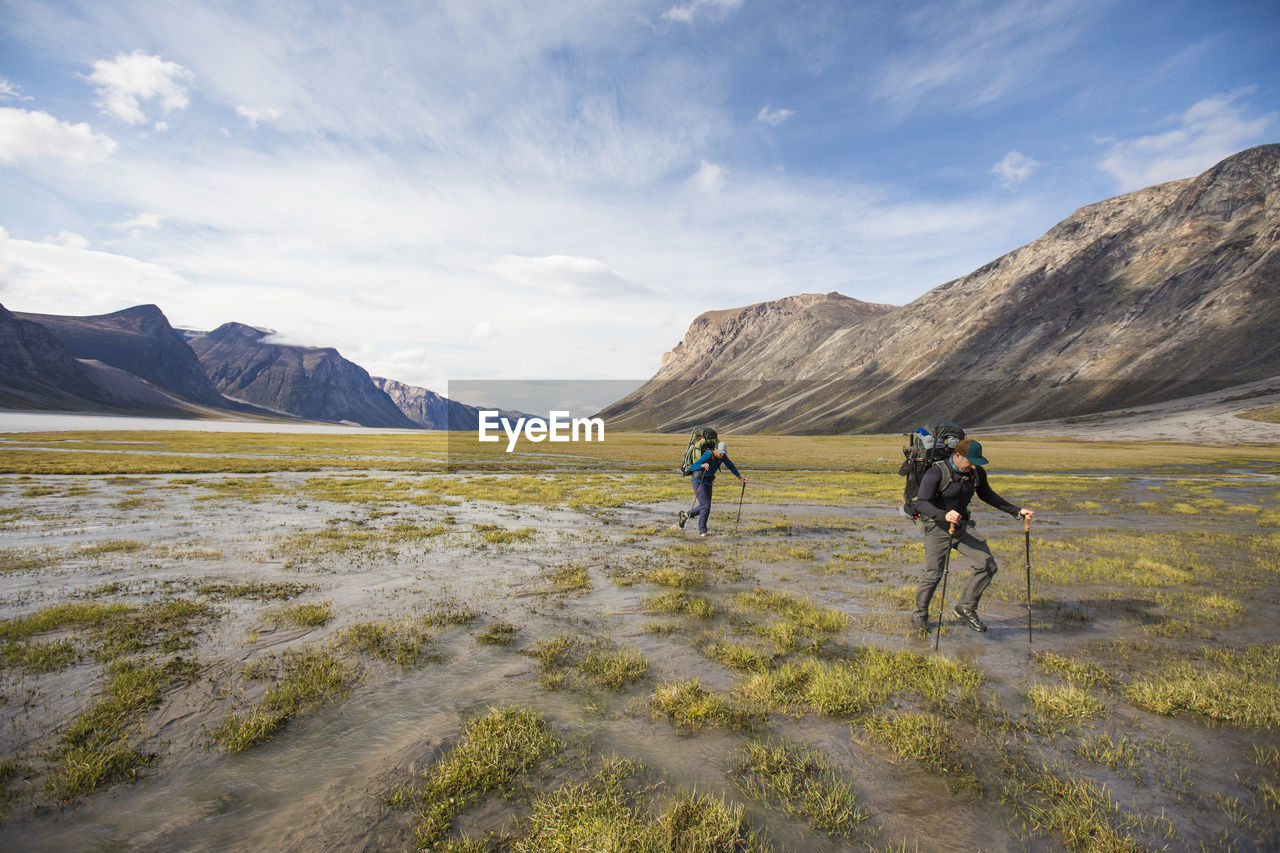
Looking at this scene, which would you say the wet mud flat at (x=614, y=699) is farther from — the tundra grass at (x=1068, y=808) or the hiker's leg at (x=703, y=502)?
the hiker's leg at (x=703, y=502)

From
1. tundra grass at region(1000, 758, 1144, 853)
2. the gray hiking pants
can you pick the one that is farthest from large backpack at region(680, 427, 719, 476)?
tundra grass at region(1000, 758, 1144, 853)

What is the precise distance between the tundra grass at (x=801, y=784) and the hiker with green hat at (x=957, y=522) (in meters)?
5.20

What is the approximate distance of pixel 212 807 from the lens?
4996mm

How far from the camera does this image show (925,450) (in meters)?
10.9

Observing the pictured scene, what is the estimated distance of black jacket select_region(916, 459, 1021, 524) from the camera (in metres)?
9.70

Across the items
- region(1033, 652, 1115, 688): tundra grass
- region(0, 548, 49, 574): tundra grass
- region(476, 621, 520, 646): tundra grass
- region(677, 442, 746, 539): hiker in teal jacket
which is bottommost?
region(1033, 652, 1115, 688): tundra grass

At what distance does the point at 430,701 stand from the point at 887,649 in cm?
732

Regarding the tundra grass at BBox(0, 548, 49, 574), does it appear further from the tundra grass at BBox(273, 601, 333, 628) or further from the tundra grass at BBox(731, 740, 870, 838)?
Result: the tundra grass at BBox(731, 740, 870, 838)

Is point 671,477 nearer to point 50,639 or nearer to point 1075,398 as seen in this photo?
point 50,639

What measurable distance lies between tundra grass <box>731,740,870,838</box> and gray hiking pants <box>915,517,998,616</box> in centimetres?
520

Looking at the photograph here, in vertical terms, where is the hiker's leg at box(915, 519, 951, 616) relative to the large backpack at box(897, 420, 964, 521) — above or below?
below

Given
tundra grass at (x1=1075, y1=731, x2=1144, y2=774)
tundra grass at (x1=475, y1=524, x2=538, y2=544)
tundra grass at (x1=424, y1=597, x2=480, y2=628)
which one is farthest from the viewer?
tundra grass at (x1=475, y1=524, x2=538, y2=544)

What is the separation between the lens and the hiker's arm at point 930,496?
9672mm

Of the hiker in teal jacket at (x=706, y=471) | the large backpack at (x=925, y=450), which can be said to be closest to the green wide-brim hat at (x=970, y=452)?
the large backpack at (x=925, y=450)
